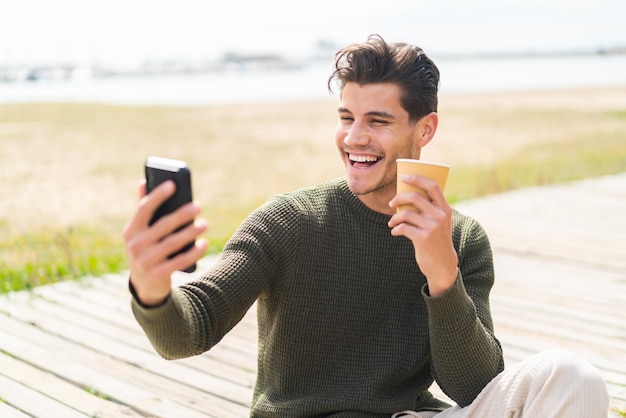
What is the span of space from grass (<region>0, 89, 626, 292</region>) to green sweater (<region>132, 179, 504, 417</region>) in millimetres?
3314

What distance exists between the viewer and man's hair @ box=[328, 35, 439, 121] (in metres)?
2.71

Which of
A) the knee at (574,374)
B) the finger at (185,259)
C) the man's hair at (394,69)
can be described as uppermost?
the man's hair at (394,69)

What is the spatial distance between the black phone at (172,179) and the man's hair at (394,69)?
111 centimetres

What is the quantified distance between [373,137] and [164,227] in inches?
44.4

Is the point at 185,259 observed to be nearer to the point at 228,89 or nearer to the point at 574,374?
the point at 574,374

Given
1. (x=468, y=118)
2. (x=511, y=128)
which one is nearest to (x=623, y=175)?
(x=511, y=128)

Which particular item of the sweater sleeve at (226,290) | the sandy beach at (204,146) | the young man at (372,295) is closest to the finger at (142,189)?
the sweater sleeve at (226,290)

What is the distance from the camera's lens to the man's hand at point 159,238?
1.70 metres

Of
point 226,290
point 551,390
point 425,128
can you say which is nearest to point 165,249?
point 226,290

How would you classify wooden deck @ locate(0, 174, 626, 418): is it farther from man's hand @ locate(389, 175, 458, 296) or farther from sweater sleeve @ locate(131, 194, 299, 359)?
man's hand @ locate(389, 175, 458, 296)

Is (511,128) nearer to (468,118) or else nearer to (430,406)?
(468,118)

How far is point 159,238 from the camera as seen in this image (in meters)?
1.72

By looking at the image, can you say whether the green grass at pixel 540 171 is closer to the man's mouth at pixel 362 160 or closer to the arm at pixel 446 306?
the man's mouth at pixel 362 160

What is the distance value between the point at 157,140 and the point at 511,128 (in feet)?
33.0
